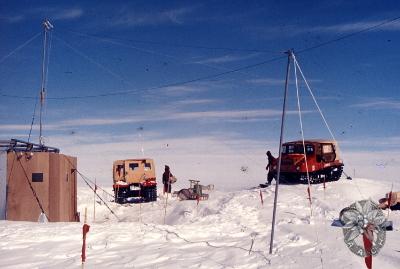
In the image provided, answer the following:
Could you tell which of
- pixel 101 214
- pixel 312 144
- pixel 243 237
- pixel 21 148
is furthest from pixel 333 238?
pixel 312 144

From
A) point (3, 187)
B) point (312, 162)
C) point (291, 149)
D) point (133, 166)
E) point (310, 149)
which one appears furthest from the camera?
point (133, 166)

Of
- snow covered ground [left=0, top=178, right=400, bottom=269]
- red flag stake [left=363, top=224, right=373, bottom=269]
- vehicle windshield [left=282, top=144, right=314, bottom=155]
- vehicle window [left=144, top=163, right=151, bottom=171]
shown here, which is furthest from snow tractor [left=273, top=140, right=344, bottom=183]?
red flag stake [left=363, top=224, right=373, bottom=269]

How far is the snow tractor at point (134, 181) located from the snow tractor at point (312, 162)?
24.4ft

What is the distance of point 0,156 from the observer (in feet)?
51.5

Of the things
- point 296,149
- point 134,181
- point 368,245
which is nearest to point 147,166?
point 134,181

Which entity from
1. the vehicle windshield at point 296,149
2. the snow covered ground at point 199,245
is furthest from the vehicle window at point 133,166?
the snow covered ground at point 199,245

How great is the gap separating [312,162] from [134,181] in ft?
34.6

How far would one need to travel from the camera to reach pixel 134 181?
86.4 feet

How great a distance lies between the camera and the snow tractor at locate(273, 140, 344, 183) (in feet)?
83.9

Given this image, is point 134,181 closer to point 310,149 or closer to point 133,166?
point 133,166

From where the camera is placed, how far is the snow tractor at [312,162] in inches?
1007

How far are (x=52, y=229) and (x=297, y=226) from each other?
268 inches

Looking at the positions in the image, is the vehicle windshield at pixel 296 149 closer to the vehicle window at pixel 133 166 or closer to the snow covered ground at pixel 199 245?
the vehicle window at pixel 133 166

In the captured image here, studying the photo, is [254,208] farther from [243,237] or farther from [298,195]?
[243,237]
